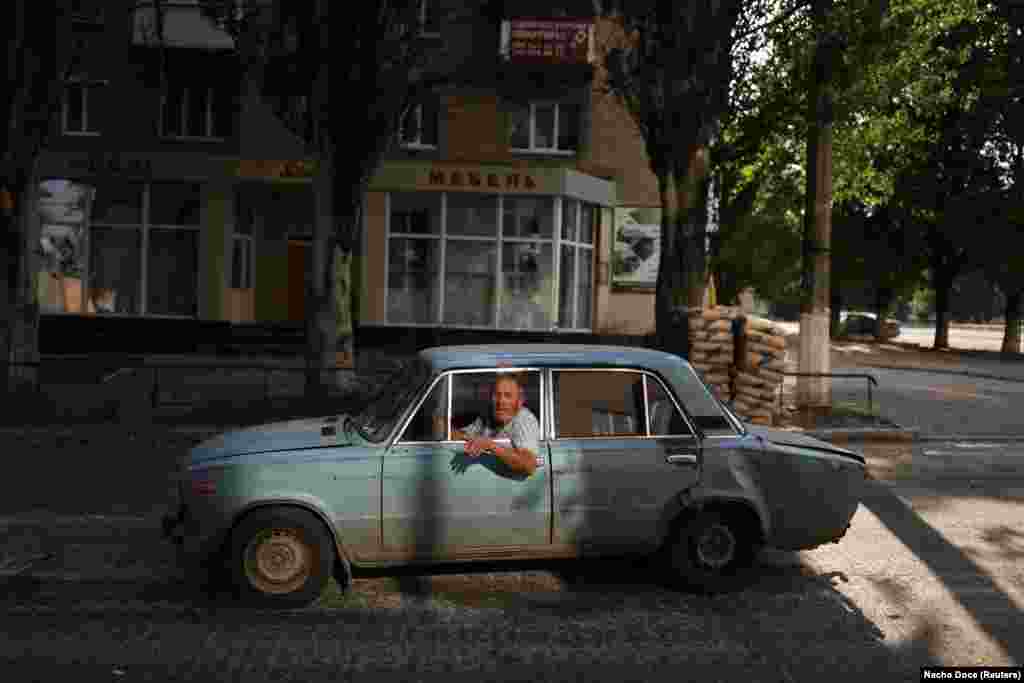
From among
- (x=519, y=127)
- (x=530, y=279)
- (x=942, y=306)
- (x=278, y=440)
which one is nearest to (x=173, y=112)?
(x=519, y=127)

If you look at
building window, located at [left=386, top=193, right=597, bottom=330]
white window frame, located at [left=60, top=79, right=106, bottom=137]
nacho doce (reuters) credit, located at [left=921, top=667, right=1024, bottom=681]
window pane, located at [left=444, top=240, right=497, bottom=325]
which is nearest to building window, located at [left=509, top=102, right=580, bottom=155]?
building window, located at [left=386, top=193, right=597, bottom=330]

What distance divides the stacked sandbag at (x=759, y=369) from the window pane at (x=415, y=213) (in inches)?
493

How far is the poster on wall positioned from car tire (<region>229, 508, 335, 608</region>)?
71.1 feet

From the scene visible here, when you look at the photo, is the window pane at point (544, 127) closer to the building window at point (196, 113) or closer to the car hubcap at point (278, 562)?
the building window at point (196, 113)

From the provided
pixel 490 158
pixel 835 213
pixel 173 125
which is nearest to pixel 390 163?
pixel 490 158

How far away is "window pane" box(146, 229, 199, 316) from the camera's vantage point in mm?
26203

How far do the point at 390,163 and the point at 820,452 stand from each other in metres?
19.7

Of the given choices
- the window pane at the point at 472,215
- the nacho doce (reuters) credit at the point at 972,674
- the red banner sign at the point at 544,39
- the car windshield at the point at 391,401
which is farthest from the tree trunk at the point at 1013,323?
the nacho doce (reuters) credit at the point at 972,674

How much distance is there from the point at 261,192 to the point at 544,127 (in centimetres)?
723

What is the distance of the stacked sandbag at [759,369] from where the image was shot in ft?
48.3

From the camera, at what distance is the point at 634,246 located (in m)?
27.7

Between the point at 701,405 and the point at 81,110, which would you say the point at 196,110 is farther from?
the point at 701,405

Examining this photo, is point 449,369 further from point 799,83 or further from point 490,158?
point 490,158

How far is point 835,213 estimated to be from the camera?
4325 cm
